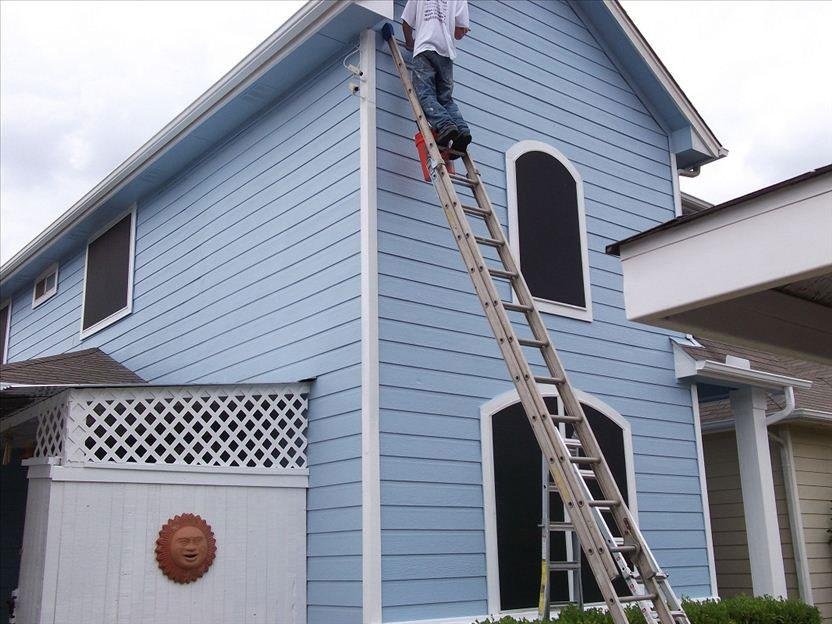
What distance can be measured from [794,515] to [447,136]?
6545 millimetres

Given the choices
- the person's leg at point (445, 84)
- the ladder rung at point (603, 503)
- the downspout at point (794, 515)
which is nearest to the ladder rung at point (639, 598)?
the ladder rung at point (603, 503)

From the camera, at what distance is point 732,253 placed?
379 cm

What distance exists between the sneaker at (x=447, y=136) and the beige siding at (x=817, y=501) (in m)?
6.19

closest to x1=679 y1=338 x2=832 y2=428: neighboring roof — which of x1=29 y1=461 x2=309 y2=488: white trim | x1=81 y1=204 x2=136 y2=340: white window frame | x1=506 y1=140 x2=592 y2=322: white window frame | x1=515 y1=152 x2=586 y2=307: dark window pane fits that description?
x1=506 y1=140 x2=592 y2=322: white window frame

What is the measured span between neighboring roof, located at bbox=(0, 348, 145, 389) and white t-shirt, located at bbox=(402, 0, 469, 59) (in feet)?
14.1

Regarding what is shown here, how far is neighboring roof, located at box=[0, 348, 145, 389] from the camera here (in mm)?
8508

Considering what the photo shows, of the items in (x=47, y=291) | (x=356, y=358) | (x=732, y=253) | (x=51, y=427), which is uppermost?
(x=47, y=291)

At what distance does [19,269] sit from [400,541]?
30.7 feet

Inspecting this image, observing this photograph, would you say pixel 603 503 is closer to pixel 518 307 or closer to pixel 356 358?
pixel 518 307

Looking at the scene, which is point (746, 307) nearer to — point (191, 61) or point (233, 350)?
point (233, 350)

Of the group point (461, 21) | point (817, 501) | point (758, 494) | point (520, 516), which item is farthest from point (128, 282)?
point (817, 501)

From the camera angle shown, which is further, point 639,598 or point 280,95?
point 280,95

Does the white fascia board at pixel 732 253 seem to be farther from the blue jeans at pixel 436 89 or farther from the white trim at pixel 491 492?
the white trim at pixel 491 492

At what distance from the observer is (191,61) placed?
1177 inches
